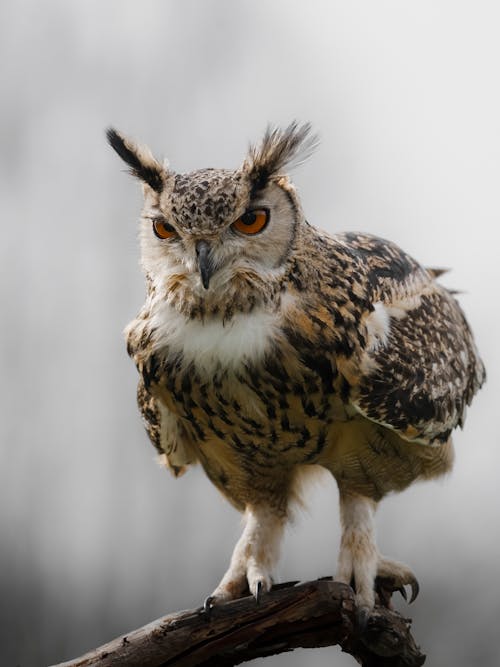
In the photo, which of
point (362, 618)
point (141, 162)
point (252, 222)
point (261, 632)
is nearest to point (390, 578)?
point (362, 618)

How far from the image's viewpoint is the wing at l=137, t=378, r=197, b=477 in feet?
10.1

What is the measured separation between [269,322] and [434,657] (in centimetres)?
392

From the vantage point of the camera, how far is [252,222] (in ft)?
8.64

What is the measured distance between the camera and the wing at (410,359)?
2.85 m

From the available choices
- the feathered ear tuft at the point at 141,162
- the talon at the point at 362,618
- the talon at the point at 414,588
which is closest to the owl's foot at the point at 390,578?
the talon at the point at 414,588

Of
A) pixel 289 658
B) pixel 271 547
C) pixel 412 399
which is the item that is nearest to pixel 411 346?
pixel 412 399

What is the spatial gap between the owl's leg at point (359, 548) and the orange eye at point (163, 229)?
3.54 feet

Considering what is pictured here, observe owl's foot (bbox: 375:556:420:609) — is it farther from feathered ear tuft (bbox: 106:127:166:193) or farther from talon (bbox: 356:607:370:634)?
feathered ear tuft (bbox: 106:127:166:193)

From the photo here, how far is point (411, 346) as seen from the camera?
308 centimetres

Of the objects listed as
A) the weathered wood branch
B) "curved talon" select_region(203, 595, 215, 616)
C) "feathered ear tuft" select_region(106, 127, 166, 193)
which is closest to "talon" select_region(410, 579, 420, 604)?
the weathered wood branch

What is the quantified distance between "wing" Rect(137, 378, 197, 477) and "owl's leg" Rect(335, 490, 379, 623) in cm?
54

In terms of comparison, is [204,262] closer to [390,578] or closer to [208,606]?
[208,606]

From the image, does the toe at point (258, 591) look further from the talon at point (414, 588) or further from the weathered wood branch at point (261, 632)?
the talon at point (414, 588)

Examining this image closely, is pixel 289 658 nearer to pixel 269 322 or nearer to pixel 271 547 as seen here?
pixel 271 547
